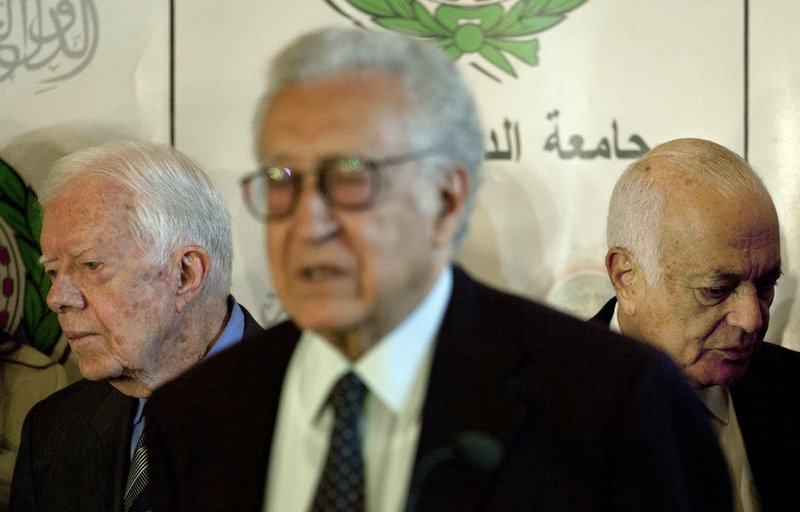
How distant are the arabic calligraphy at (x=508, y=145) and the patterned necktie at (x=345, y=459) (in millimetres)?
1822

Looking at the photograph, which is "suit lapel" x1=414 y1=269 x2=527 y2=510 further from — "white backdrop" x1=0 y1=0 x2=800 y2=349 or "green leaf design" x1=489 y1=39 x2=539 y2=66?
"green leaf design" x1=489 y1=39 x2=539 y2=66

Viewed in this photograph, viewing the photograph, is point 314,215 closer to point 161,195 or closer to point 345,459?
point 345,459

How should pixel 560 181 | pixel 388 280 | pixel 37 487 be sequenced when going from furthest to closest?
pixel 560 181, pixel 37 487, pixel 388 280

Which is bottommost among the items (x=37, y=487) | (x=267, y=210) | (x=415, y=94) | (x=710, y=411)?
(x=37, y=487)

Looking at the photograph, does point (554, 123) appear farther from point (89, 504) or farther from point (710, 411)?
point (89, 504)

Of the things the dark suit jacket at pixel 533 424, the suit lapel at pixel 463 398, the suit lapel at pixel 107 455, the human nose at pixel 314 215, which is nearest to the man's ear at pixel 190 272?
the suit lapel at pixel 107 455

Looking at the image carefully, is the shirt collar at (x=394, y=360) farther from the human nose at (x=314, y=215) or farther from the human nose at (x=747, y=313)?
the human nose at (x=747, y=313)

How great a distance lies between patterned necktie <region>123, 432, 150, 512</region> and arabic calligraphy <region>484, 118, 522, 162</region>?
1205mm

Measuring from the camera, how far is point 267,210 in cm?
107

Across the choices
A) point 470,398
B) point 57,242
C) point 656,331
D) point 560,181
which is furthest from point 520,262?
point 470,398

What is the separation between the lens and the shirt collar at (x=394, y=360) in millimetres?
1129

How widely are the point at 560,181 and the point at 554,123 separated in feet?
0.51

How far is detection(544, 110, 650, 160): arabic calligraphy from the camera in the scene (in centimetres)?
285

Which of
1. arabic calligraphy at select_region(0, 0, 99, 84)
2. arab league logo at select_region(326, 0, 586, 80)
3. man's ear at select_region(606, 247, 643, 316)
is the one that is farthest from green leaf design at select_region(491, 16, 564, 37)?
arabic calligraphy at select_region(0, 0, 99, 84)
